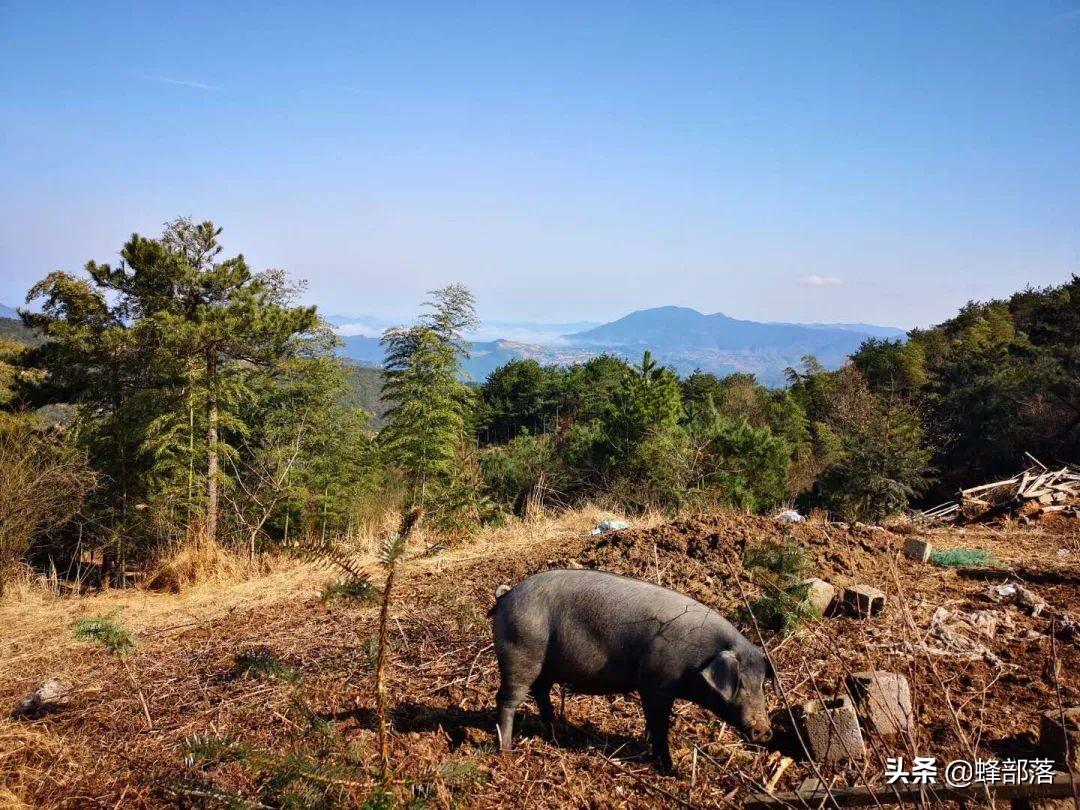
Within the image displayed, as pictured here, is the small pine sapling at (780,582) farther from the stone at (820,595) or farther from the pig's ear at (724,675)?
the pig's ear at (724,675)

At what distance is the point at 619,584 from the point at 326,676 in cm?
228

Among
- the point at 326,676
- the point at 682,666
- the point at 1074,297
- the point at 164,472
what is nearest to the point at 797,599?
the point at 682,666

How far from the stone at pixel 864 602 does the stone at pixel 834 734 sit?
7.24ft

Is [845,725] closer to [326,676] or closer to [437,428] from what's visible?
[326,676]

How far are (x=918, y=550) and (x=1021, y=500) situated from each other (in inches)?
202

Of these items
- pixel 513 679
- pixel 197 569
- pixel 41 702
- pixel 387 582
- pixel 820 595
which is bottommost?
pixel 197 569

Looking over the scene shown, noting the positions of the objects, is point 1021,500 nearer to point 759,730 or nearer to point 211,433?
point 759,730

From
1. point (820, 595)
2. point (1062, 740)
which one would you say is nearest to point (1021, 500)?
point (820, 595)

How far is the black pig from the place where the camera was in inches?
121

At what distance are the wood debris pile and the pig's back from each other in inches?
375

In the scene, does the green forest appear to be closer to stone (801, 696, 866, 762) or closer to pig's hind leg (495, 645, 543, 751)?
pig's hind leg (495, 645, 543, 751)

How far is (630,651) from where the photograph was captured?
3201 mm

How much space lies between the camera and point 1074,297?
31891 mm

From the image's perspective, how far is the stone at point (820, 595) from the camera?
17.1 feet
